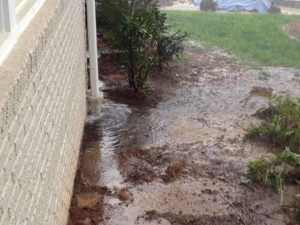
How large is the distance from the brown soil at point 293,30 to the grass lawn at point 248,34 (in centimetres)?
17

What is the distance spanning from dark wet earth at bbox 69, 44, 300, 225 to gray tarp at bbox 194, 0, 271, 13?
9.89 m

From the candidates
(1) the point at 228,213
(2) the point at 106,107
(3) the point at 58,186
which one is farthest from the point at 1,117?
(2) the point at 106,107

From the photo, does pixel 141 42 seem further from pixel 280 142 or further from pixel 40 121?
pixel 40 121

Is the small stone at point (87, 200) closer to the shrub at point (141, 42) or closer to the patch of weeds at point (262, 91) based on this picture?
the shrub at point (141, 42)

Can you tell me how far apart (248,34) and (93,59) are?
5937 millimetres

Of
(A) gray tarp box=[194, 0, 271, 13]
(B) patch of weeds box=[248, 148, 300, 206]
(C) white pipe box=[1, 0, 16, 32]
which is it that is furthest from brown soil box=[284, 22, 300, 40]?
(C) white pipe box=[1, 0, 16, 32]

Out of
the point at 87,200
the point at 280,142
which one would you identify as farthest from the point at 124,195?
the point at 280,142

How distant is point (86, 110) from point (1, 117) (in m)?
4.39

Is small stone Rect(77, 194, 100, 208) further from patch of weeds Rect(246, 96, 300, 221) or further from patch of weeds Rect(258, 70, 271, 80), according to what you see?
patch of weeds Rect(258, 70, 271, 80)

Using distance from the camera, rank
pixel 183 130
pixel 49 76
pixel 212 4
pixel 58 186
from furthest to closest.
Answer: pixel 212 4 → pixel 183 130 → pixel 58 186 → pixel 49 76

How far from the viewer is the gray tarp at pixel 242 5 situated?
17.8 metres

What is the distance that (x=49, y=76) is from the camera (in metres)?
3.09

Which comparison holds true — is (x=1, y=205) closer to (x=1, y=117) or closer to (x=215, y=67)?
(x=1, y=117)

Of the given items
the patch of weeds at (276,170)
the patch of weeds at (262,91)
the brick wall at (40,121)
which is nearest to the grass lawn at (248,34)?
the patch of weeds at (262,91)
